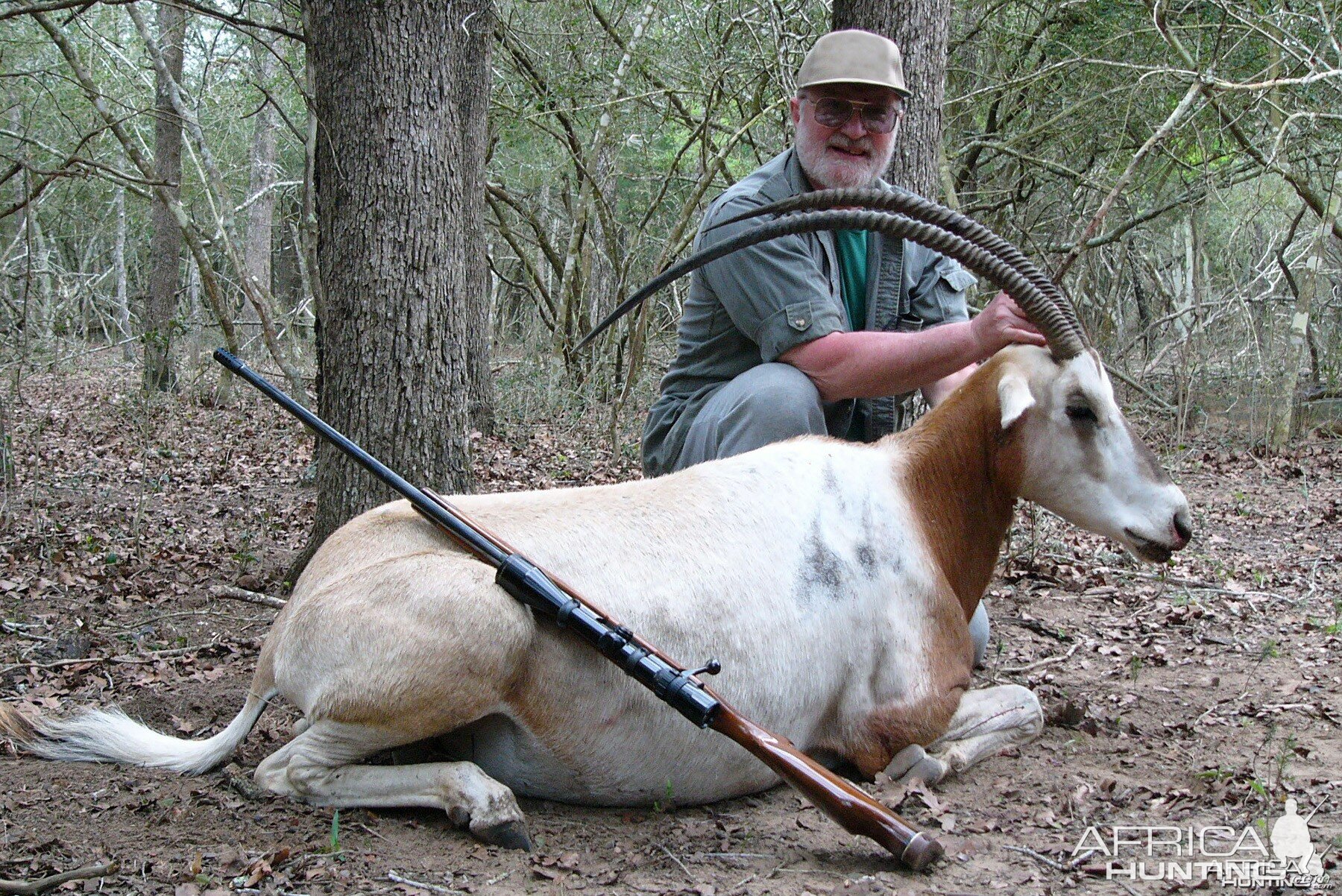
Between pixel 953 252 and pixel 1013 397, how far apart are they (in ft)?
1.76

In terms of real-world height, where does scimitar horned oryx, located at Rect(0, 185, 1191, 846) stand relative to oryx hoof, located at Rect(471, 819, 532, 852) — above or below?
above

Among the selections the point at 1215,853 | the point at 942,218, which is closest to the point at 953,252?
the point at 942,218

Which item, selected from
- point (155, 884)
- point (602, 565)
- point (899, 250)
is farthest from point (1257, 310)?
point (155, 884)

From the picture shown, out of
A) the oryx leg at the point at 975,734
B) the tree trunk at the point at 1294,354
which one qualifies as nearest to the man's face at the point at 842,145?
the oryx leg at the point at 975,734

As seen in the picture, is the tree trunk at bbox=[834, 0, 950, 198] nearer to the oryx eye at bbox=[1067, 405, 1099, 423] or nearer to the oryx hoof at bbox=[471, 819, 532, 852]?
the oryx eye at bbox=[1067, 405, 1099, 423]

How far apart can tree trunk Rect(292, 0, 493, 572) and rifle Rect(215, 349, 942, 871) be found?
1.95m

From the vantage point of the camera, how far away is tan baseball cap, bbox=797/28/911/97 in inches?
180

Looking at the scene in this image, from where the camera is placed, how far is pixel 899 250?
4930mm

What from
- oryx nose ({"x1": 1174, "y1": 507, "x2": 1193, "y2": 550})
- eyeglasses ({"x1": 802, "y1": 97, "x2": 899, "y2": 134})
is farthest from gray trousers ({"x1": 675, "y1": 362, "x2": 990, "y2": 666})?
eyeglasses ({"x1": 802, "y1": 97, "x2": 899, "y2": 134})

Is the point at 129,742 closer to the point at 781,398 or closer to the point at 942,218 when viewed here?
the point at 781,398

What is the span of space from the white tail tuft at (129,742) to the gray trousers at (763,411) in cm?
199

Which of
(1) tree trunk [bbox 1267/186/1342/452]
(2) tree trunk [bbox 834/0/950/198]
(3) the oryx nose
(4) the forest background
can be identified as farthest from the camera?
(1) tree trunk [bbox 1267/186/1342/452]

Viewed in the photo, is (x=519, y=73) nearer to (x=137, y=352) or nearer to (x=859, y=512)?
(x=859, y=512)

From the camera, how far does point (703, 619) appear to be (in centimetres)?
A: 354
